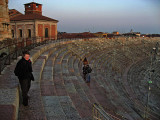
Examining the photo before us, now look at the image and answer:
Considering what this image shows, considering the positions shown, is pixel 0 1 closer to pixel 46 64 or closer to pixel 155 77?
pixel 46 64

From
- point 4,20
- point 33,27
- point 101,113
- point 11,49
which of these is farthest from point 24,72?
point 33,27

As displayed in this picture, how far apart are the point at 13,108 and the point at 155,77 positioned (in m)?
16.1

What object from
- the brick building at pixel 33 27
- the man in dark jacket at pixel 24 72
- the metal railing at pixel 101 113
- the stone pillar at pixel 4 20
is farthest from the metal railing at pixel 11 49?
the brick building at pixel 33 27

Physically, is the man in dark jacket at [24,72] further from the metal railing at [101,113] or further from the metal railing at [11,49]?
the metal railing at [11,49]

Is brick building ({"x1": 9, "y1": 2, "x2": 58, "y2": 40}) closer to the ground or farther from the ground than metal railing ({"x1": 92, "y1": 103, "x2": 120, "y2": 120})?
farther from the ground

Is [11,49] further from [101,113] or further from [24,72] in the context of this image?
[101,113]

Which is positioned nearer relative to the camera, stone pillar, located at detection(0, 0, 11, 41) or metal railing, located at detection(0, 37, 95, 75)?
metal railing, located at detection(0, 37, 95, 75)

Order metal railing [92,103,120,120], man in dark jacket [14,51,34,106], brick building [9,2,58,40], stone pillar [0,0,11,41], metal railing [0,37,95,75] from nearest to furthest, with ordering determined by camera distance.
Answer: metal railing [92,103,120,120] → man in dark jacket [14,51,34,106] → metal railing [0,37,95,75] → stone pillar [0,0,11,41] → brick building [9,2,58,40]

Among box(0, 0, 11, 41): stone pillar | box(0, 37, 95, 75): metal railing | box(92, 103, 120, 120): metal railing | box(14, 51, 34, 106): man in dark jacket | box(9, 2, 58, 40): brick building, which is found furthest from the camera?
box(9, 2, 58, 40): brick building

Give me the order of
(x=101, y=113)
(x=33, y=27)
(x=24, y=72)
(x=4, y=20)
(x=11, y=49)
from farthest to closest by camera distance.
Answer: (x=33, y=27), (x=4, y=20), (x=11, y=49), (x=24, y=72), (x=101, y=113)

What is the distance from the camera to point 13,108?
3.15 m

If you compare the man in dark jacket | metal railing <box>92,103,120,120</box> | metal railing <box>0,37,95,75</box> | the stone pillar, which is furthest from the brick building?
metal railing <box>92,103,120,120</box>

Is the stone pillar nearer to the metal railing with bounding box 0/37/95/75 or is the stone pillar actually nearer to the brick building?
the metal railing with bounding box 0/37/95/75

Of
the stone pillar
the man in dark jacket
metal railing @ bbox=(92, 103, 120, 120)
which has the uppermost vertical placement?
the stone pillar
